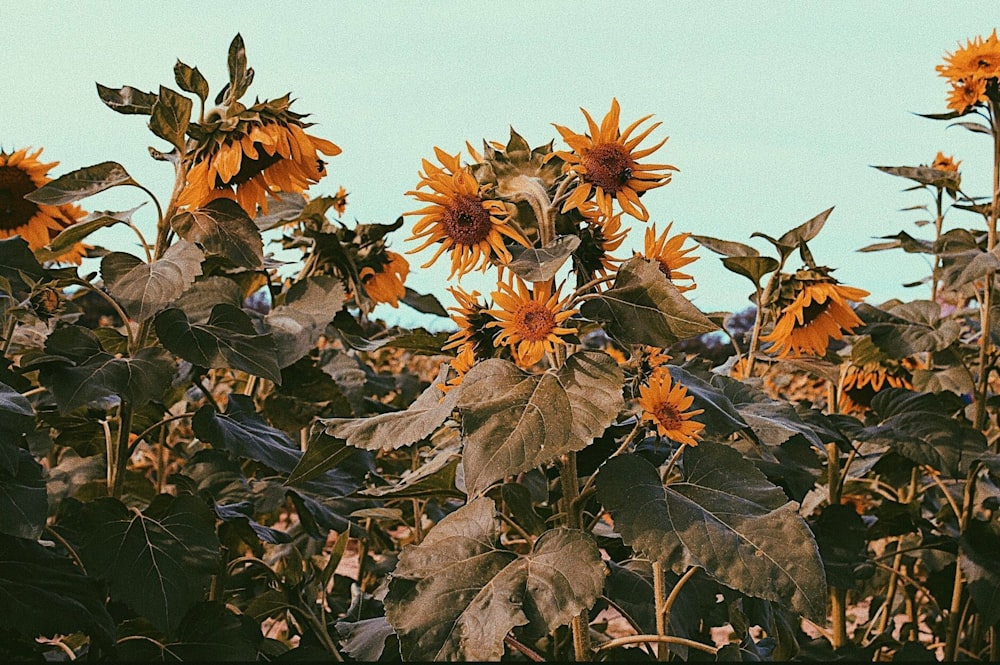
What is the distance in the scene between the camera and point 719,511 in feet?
4.83

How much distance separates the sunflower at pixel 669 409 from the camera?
1589mm

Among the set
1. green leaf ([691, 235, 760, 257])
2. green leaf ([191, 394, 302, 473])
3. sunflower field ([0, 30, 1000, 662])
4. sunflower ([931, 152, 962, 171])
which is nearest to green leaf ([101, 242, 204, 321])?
sunflower field ([0, 30, 1000, 662])

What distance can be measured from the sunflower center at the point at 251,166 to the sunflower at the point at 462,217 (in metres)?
0.50

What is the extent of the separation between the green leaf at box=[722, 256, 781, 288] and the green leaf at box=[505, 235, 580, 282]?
2.52ft

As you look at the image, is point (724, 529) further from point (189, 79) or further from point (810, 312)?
point (189, 79)

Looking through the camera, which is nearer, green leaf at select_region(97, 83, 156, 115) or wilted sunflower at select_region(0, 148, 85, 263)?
green leaf at select_region(97, 83, 156, 115)

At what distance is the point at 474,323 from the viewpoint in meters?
1.64

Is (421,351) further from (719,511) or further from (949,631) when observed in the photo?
(949,631)

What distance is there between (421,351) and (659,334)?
47cm

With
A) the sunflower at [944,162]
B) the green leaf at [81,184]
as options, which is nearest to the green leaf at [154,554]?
the green leaf at [81,184]

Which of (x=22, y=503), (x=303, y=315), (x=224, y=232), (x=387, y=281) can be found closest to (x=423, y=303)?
(x=387, y=281)

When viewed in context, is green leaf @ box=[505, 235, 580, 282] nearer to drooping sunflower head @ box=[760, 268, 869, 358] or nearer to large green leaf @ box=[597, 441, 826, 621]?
large green leaf @ box=[597, 441, 826, 621]

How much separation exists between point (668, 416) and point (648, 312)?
0.69 feet

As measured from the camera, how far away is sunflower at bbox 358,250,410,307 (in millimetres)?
2719
